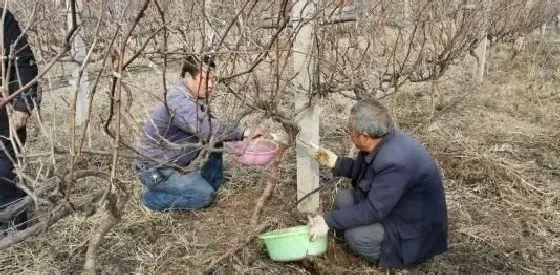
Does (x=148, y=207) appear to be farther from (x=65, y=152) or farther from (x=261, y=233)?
(x=65, y=152)

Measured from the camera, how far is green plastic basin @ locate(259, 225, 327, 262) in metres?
2.57

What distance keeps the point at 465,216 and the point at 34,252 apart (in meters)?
2.66

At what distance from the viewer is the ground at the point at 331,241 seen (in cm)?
275

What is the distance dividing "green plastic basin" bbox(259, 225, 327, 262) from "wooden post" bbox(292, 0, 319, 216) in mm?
337

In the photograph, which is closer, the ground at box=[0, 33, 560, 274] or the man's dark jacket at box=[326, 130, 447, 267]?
the man's dark jacket at box=[326, 130, 447, 267]

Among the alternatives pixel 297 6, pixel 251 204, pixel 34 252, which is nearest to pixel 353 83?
pixel 297 6

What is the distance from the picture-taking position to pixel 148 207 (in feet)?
10.6

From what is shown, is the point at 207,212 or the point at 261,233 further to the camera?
the point at 207,212

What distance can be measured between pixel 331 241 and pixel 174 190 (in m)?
1.04

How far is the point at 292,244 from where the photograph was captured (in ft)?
8.48

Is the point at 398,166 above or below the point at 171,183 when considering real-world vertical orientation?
above

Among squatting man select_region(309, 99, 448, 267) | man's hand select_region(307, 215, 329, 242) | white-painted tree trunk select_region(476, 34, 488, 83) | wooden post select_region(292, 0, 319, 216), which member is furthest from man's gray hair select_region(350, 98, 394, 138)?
white-painted tree trunk select_region(476, 34, 488, 83)

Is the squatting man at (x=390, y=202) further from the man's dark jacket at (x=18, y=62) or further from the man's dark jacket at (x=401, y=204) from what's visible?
the man's dark jacket at (x=18, y=62)

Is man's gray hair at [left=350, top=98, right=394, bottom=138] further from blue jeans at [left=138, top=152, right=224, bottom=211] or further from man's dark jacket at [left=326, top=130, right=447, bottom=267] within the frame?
blue jeans at [left=138, top=152, right=224, bottom=211]
